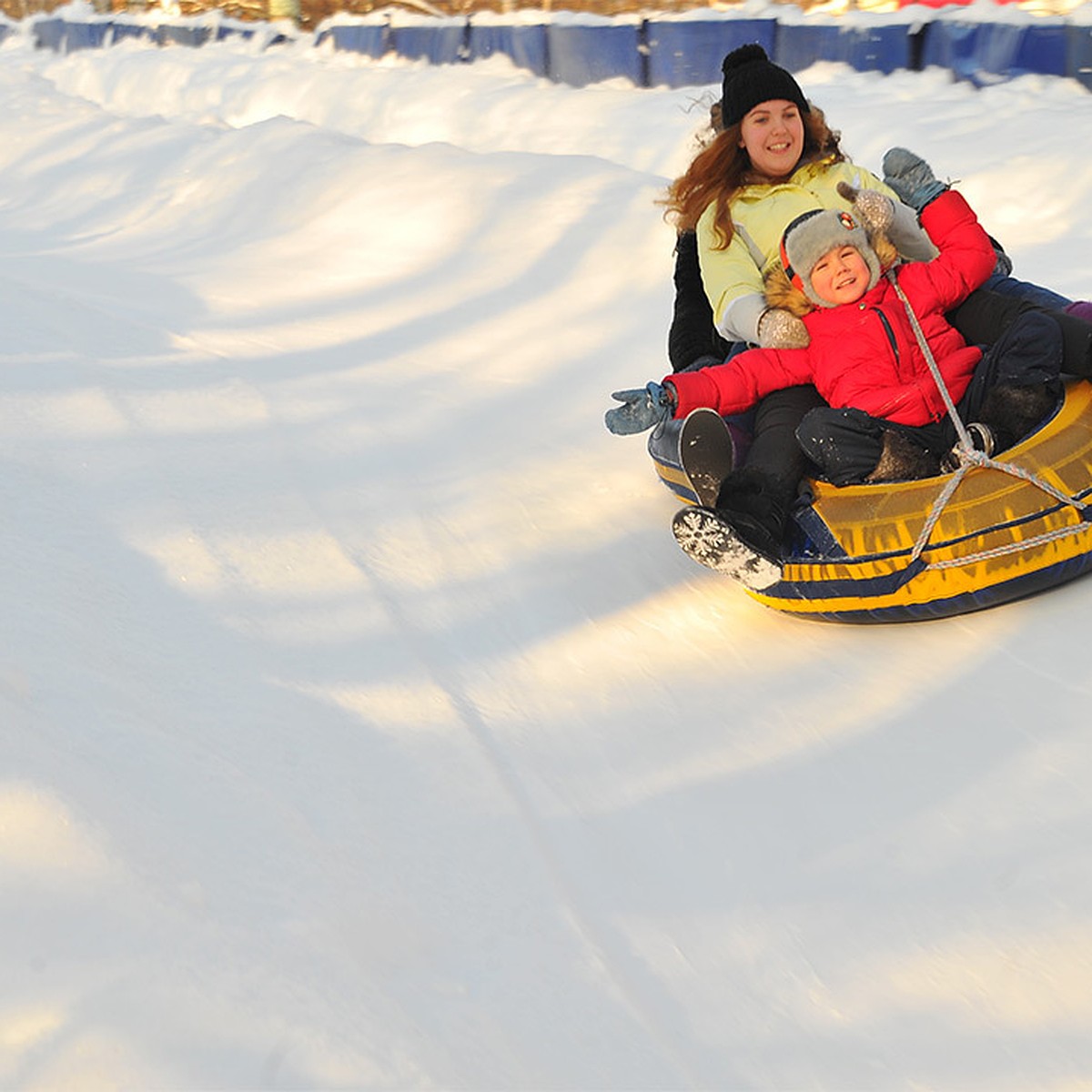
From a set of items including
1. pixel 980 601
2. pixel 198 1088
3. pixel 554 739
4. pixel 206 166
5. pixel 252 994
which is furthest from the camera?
pixel 206 166

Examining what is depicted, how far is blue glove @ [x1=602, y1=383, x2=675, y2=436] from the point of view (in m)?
2.73

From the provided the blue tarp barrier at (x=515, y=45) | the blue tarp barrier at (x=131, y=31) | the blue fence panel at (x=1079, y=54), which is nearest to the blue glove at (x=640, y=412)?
the blue fence panel at (x=1079, y=54)

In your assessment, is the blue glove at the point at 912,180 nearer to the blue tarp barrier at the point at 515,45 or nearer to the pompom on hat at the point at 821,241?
the pompom on hat at the point at 821,241

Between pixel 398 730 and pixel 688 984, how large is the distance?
75cm

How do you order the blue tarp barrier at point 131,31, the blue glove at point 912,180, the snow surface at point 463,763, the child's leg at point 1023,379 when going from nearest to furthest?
the snow surface at point 463,763, the child's leg at point 1023,379, the blue glove at point 912,180, the blue tarp barrier at point 131,31

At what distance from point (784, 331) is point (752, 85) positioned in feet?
2.09

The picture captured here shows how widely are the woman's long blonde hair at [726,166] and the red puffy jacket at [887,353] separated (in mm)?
352

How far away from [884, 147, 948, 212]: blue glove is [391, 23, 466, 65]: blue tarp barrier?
7685 millimetres

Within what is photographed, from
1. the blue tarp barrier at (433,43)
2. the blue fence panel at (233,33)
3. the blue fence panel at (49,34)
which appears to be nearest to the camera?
the blue tarp barrier at (433,43)

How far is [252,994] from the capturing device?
171 centimetres

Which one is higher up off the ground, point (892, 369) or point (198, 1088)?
point (892, 369)

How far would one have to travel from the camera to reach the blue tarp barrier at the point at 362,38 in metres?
10.9

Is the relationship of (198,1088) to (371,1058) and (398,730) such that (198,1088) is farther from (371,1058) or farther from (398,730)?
(398,730)

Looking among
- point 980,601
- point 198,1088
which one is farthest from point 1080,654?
point 198,1088
